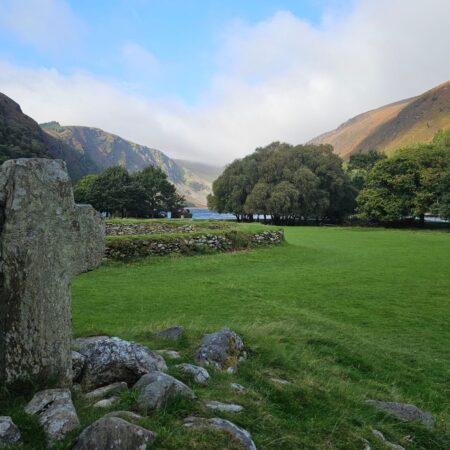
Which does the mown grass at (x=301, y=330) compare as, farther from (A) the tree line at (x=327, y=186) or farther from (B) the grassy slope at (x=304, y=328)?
(A) the tree line at (x=327, y=186)

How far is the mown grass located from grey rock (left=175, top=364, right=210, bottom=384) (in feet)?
0.34

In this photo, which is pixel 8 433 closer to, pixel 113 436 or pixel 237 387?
pixel 113 436

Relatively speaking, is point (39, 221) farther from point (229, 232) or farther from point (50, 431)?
point (229, 232)

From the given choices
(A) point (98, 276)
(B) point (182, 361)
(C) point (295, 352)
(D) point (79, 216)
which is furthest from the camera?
(A) point (98, 276)

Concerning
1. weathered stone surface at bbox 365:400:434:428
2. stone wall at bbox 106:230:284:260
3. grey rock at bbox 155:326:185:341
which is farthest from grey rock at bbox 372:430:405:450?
stone wall at bbox 106:230:284:260

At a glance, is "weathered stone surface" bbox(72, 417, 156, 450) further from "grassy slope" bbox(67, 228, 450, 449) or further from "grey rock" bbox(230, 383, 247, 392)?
"grey rock" bbox(230, 383, 247, 392)

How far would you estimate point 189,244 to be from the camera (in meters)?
20.3

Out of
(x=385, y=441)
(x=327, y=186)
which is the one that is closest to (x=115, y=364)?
(x=385, y=441)

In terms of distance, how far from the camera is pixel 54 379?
12.8ft

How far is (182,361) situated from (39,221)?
240 centimetres

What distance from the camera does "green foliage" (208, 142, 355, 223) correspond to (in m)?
56.8

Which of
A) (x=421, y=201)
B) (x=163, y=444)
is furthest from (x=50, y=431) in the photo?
(x=421, y=201)

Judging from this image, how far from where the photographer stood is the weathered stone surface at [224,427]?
316 cm

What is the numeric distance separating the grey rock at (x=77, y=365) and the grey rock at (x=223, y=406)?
145 cm
